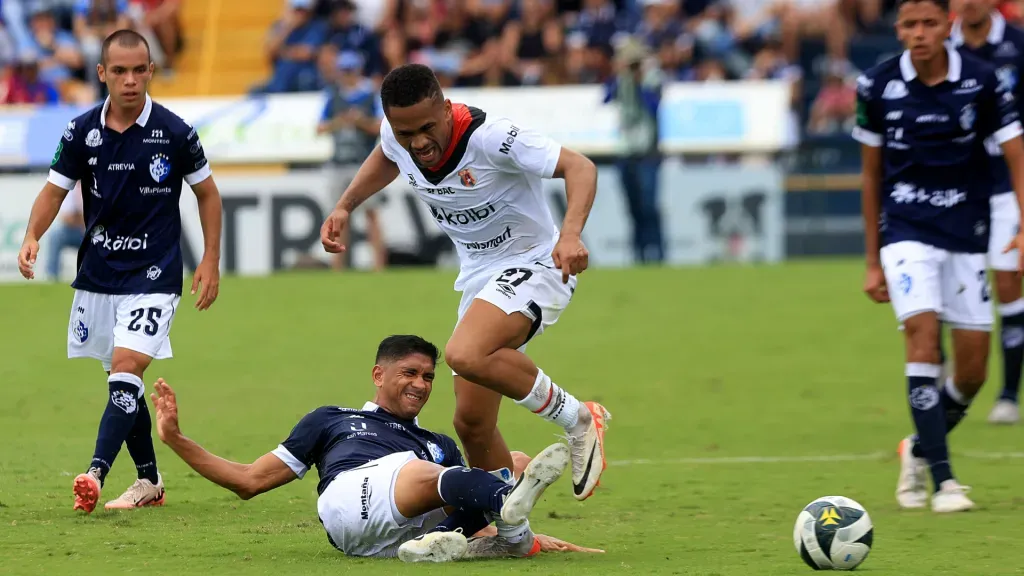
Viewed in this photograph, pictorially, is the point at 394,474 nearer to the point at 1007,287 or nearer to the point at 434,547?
the point at 434,547

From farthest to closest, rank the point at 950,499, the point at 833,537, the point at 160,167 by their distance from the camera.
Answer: the point at 160,167, the point at 950,499, the point at 833,537

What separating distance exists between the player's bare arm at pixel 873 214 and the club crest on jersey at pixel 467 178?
6.98 ft

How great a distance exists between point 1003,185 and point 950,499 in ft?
12.1

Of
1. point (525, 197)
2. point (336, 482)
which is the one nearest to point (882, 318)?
point (525, 197)

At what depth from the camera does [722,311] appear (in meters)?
15.6

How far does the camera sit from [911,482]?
25.6 feet

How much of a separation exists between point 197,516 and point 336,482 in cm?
144

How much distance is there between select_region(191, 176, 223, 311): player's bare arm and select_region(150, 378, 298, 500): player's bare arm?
1.46 metres

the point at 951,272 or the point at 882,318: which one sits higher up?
the point at 951,272

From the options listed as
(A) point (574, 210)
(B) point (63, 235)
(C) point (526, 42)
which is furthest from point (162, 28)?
(A) point (574, 210)

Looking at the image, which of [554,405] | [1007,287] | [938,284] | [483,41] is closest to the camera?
[554,405]

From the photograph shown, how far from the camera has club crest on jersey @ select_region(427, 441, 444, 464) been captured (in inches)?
266

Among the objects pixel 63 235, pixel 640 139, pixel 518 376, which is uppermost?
pixel 518 376

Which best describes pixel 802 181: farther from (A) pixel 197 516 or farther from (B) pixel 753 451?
(A) pixel 197 516
